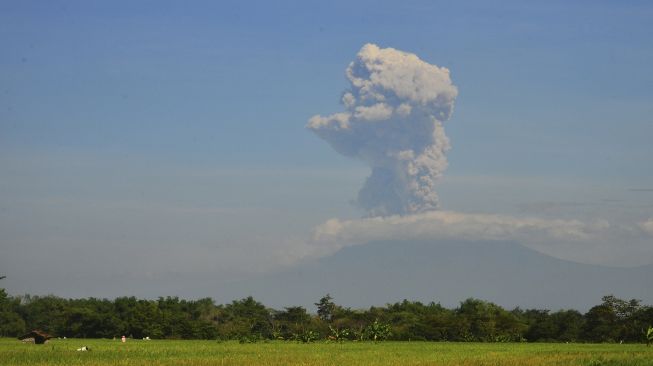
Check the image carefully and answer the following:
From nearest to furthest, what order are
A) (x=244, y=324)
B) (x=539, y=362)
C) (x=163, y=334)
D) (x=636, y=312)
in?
(x=539, y=362) → (x=636, y=312) → (x=163, y=334) → (x=244, y=324)

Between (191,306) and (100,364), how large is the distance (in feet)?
274

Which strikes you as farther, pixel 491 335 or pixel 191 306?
pixel 191 306

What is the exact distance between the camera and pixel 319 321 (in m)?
113

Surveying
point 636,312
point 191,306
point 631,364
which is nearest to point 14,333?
point 191,306

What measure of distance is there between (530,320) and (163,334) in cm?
4156


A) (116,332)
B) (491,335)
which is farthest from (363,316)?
(116,332)

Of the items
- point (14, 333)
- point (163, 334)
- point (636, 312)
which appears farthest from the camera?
point (14, 333)

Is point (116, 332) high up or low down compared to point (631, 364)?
up

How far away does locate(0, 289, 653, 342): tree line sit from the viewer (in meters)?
93.8

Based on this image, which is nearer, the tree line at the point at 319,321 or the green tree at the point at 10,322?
the tree line at the point at 319,321

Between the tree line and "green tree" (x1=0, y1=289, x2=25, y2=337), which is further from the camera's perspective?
"green tree" (x1=0, y1=289, x2=25, y2=337)

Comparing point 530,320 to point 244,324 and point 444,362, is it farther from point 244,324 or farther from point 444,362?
point 444,362

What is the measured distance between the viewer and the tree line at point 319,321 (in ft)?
308

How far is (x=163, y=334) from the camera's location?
10175cm
